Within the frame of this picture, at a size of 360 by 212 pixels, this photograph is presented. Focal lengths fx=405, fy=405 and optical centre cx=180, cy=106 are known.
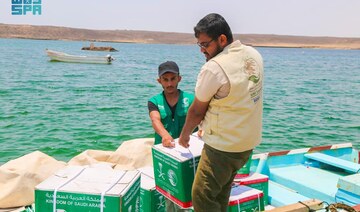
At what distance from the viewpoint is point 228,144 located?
289 centimetres

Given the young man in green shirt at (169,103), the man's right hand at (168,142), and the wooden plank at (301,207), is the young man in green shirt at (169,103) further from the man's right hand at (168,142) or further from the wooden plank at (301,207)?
the wooden plank at (301,207)

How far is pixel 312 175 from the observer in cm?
685

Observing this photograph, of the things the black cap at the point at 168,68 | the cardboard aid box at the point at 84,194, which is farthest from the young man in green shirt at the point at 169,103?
the cardboard aid box at the point at 84,194

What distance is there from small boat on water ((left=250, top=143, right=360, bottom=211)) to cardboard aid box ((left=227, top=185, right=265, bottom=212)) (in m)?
1.49

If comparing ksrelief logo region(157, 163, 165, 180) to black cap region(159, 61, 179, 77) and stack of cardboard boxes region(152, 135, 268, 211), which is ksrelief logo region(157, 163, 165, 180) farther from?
black cap region(159, 61, 179, 77)

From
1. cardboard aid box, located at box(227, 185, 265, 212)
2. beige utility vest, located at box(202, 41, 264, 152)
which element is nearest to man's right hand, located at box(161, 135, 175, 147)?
beige utility vest, located at box(202, 41, 264, 152)

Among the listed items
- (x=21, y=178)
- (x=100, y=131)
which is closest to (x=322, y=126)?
(x=100, y=131)

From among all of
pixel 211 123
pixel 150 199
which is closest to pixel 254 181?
pixel 150 199

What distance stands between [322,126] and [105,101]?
38.7 feet

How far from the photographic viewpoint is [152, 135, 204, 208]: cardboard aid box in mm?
3326

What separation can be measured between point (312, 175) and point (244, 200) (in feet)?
11.8

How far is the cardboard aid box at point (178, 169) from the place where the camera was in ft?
10.9

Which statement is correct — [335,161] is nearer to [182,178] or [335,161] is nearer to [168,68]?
[168,68]

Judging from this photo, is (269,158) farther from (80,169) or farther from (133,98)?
(133,98)
